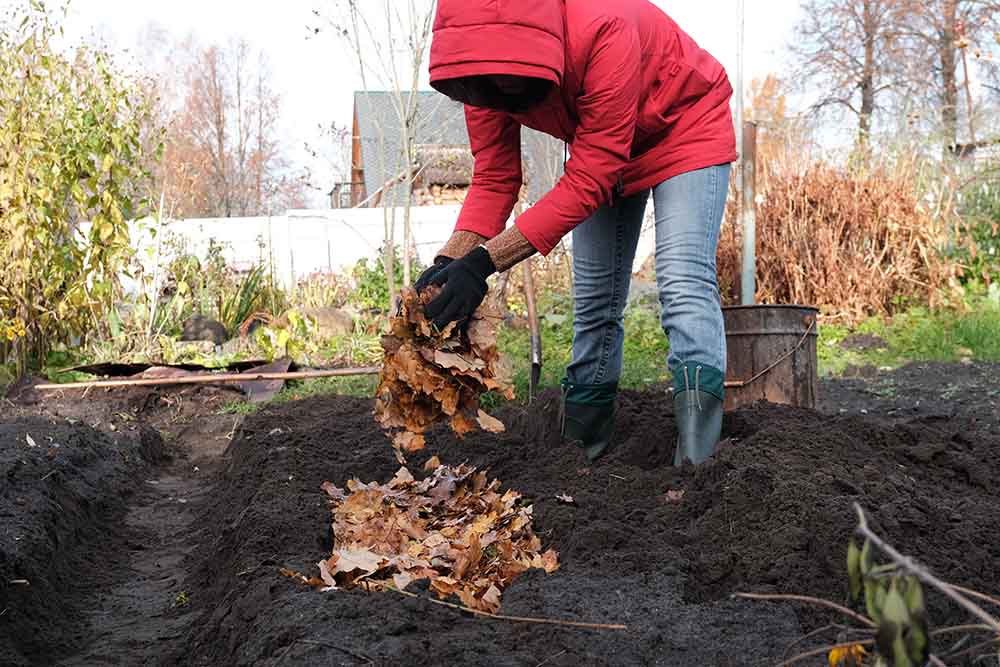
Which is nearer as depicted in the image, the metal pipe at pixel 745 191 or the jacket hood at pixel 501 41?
the jacket hood at pixel 501 41

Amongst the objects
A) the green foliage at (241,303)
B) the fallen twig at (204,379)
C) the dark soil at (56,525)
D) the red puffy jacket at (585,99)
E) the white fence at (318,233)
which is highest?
the white fence at (318,233)

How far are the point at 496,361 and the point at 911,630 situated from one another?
7.15 ft

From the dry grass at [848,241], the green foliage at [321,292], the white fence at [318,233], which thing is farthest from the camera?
the white fence at [318,233]

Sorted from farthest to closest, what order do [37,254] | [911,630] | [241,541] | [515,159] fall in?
[37,254] → [515,159] → [241,541] → [911,630]

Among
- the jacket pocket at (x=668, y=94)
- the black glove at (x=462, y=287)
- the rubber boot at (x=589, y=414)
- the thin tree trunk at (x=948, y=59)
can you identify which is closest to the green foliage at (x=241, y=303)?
the rubber boot at (x=589, y=414)

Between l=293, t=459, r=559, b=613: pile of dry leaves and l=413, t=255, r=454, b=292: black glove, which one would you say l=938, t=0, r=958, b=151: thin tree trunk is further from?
l=293, t=459, r=559, b=613: pile of dry leaves

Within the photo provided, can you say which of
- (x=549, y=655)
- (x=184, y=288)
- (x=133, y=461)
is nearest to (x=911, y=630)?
(x=549, y=655)

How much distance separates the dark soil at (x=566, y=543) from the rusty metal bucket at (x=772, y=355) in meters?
0.37

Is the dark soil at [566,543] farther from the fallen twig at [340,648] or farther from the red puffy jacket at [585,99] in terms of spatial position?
the red puffy jacket at [585,99]

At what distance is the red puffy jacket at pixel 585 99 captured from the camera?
245 cm

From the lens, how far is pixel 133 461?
495 cm

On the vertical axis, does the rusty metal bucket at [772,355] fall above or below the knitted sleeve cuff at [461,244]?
below

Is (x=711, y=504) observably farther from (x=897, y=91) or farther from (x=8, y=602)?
(x=897, y=91)

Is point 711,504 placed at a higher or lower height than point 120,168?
lower
